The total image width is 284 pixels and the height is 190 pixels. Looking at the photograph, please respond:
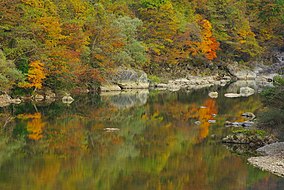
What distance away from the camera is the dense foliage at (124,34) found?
33.6m

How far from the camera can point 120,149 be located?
18.6m

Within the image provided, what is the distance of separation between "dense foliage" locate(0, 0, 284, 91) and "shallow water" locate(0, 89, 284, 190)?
436 centimetres

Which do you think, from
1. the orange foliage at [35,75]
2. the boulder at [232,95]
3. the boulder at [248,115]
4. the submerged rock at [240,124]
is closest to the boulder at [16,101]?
the orange foliage at [35,75]

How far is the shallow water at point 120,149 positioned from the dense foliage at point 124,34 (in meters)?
4.36

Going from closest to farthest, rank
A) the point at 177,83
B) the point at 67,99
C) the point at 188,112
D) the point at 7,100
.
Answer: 1. the point at 188,112
2. the point at 7,100
3. the point at 67,99
4. the point at 177,83

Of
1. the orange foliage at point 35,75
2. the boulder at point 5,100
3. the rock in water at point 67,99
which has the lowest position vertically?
the rock in water at point 67,99

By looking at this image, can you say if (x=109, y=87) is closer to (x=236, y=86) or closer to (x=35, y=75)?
(x=35, y=75)

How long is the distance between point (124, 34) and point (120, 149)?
27.1 metres

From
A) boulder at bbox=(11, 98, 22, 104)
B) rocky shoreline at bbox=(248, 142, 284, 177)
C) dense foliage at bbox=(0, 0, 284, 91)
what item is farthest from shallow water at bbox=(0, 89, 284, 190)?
dense foliage at bbox=(0, 0, 284, 91)

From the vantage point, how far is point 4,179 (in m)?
13.9

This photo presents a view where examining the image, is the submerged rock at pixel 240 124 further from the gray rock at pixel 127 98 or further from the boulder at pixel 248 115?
the gray rock at pixel 127 98

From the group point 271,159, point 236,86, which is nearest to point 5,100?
point 271,159

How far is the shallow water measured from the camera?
46.5 ft

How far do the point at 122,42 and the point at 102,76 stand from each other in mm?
4044
